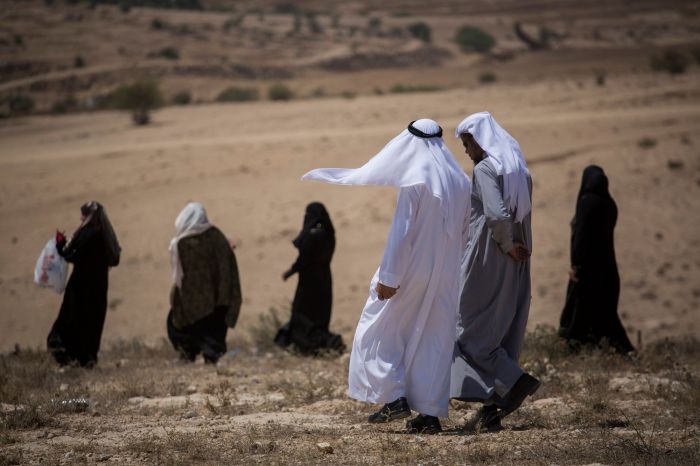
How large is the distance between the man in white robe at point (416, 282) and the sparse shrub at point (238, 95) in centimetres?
2549

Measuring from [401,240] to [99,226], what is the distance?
3529 millimetres

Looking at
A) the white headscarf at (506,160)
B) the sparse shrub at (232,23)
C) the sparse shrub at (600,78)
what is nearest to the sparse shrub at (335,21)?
the sparse shrub at (232,23)

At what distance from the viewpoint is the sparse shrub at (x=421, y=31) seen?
166 ft

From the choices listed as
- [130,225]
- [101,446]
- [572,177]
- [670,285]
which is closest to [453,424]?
[101,446]

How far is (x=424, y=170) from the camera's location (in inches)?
205

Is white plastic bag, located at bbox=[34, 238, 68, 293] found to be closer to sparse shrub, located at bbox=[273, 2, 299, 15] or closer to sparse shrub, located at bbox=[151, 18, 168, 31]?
sparse shrub, located at bbox=[151, 18, 168, 31]

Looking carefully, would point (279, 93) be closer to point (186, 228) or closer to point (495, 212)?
point (186, 228)

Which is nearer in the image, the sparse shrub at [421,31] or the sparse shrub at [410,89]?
the sparse shrub at [410,89]

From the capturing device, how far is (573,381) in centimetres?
693

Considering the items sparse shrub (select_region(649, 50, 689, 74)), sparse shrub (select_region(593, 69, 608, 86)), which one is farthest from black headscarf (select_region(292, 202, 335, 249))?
sparse shrub (select_region(649, 50, 689, 74))

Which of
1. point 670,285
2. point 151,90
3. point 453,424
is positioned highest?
point 151,90

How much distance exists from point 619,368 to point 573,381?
61cm

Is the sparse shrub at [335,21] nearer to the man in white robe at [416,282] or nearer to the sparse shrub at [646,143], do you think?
the sparse shrub at [646,143]

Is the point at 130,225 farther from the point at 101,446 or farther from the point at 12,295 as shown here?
the point at 101,446
